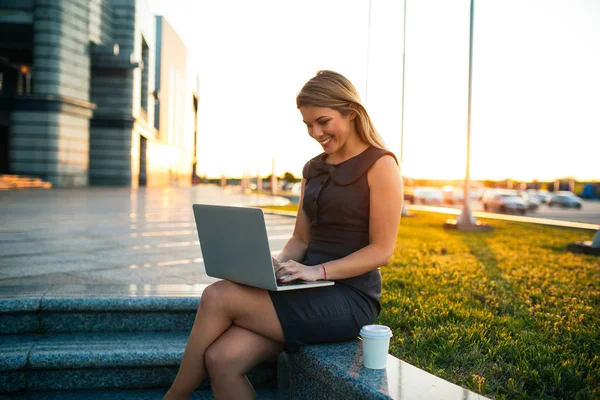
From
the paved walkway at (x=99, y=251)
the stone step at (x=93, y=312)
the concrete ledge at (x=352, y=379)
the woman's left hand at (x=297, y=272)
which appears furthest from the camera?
the paved walkway at (x=99, y=251)

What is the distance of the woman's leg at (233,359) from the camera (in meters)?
2.26

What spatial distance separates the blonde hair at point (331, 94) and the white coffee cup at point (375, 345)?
1056 millimetres

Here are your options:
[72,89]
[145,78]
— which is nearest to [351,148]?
[72,89]

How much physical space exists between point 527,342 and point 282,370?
4.78ft

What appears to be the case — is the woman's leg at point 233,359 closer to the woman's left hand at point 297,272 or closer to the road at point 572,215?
the woman's left hand at point 297,272

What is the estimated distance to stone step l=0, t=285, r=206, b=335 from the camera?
10.7 ft

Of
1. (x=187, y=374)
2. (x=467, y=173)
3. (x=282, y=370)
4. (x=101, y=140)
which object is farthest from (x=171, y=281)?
(x=101, y=140)

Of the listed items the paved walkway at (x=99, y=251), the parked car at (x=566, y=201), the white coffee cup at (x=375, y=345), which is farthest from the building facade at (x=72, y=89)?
the parked car at (x=566, y=201)

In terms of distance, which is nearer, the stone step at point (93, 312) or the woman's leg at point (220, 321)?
the woman's leg at point (220, 321)

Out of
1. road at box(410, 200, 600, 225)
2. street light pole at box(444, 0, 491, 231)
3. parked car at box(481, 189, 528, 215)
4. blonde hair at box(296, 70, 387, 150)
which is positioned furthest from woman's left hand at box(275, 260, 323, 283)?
parked car at box(481, 189, 528, 215)

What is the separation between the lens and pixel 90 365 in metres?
2.96

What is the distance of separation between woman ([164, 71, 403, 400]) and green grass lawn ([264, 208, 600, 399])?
0.65 meters

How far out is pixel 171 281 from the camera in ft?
14.1

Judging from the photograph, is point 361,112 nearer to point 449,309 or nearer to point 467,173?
point 449,309
